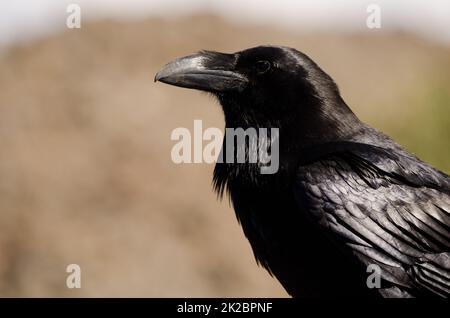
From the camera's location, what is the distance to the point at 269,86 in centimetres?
704

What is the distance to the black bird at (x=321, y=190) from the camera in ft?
20.4

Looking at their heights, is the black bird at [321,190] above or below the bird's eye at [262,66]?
below

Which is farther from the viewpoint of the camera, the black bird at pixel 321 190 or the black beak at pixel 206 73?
the black beak at pixel 206 73

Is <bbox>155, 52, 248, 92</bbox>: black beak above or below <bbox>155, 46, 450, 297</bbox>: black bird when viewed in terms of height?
above

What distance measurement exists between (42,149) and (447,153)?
10242mm

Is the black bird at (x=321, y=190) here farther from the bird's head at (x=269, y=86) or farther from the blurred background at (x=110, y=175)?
the blurred background at (x=110, y=175)

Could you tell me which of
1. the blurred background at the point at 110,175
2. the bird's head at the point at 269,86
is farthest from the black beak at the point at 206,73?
the blurred background at the point at 110,175

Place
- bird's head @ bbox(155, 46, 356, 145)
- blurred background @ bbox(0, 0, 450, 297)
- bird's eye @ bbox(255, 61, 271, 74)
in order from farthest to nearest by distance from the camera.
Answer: blurred background @ bbox(0, 0, 450, 297) < bird's eye @ bbox(255, 61, 271, 74) < bird's head @ bbox(155, 46, 356, 145)

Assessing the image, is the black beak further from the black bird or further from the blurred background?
the blurred background

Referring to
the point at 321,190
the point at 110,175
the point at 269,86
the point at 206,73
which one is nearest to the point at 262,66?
the point at 269,86

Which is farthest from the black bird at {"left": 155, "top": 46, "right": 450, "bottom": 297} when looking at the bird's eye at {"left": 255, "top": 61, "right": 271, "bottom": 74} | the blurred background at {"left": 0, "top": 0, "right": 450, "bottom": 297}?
the blurred background at {"left": 0, "top": 0, "right": 450, "bottom": 297}

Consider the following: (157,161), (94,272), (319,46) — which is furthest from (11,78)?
(319,46)

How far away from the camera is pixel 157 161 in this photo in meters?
20.3

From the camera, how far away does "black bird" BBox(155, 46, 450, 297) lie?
20.4 ft
